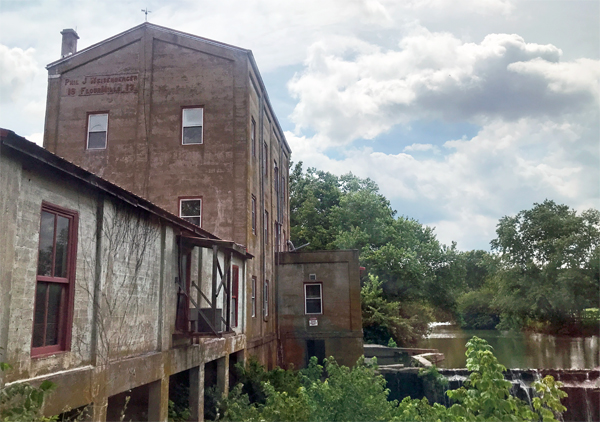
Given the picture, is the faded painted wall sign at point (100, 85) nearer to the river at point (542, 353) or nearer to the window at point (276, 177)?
the window at point (276, 177)

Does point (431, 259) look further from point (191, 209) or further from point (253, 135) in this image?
point (191, 209)

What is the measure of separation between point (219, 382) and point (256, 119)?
35.7ft

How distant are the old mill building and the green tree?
30.3m

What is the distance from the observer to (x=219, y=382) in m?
14.9

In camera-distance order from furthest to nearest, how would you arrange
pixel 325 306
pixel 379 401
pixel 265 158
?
1. pixel 325 306
2. pixel 265 158
3. pixel 379 401

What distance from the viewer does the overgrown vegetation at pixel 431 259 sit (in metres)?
38.9

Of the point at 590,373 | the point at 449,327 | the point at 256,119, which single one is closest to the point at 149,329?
the point at 256,119

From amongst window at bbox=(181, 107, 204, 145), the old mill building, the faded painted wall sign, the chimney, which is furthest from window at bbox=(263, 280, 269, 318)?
the chimney

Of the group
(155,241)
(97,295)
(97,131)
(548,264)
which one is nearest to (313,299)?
(97,131)

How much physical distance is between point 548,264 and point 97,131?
143 ft

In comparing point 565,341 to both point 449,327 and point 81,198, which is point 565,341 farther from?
point 81,198

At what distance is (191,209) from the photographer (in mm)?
18969

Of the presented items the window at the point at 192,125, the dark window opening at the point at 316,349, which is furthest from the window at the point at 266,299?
the window at the point at 192,125

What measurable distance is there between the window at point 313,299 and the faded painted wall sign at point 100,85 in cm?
1189
